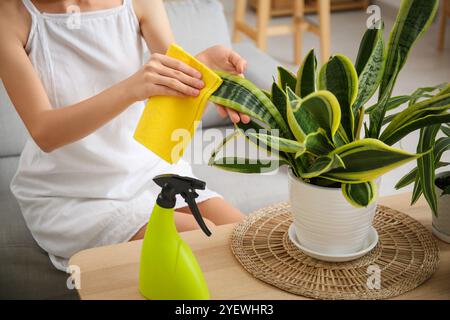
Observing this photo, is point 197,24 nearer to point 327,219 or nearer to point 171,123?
point 171,123

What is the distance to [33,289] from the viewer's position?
1664 millimetres

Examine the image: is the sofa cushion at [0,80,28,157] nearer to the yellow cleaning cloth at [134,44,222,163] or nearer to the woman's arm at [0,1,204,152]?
the woman's arm at [0,1,204,152]

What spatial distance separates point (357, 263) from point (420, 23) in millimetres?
407

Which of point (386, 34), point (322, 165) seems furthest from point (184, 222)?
point (386, 34)

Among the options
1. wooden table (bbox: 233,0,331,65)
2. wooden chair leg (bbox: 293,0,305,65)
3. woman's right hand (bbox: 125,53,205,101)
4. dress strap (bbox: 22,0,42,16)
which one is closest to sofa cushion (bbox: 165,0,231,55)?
dress strap (bbox: 22,0,42,16)

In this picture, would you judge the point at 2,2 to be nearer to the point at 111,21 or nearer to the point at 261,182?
the point at 111,21

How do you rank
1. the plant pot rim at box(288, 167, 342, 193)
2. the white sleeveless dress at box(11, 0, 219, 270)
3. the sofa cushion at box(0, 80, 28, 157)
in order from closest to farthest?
1. the plant pot rim at box(288, 167, 342, 193)
2. the white sleeveless dress at box(11, 0, 219, 270)
3. the sofa cushion at box(0, 80, 28, 157)

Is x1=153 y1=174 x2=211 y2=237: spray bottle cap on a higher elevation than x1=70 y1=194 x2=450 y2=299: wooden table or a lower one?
higher

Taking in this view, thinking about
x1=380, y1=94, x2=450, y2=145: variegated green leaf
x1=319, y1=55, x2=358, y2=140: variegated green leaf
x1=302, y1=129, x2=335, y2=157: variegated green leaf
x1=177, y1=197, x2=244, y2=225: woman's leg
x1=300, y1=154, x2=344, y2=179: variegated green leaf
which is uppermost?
x1=319, y1=55, x2=358, y2=140: variegated green leaf

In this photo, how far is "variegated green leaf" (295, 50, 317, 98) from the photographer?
1.14m

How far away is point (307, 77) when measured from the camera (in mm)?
1151

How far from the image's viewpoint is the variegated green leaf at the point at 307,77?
1138mm

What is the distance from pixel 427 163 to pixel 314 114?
10.2 inches

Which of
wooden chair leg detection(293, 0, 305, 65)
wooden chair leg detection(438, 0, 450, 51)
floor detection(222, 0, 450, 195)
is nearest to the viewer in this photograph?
floor detection(222, 0, 450, 195)
